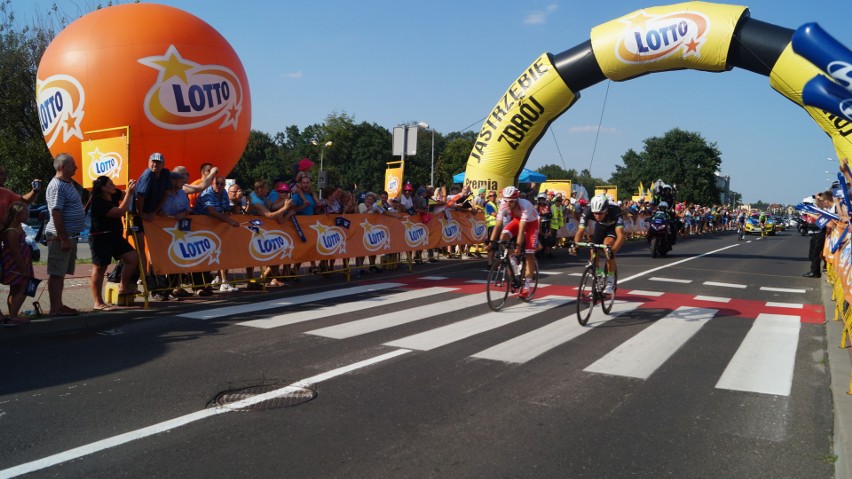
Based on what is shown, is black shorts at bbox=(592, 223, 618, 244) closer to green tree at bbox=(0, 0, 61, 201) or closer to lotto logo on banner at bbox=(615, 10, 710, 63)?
lotto logo on banner at bbox=(615, 10, 710, 63)

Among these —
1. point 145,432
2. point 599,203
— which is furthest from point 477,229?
point 145,432

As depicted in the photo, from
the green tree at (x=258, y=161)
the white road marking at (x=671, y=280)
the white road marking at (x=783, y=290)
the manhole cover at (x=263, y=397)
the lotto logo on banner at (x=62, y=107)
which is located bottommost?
the manhole cover at (x=263, y=397)

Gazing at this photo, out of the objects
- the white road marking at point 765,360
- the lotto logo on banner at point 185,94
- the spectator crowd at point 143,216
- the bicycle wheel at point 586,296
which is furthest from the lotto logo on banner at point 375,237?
the white road marking at point 765,360

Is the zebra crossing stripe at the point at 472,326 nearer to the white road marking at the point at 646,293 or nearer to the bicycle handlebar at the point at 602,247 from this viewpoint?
the bicycle handlebar at the point at 602,247

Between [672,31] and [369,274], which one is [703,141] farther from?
[369,274]

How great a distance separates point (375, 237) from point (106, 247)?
6.01 metres

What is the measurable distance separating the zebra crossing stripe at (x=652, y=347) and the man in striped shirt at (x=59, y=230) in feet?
21.2

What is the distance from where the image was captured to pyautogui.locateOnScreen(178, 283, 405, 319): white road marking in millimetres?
8555

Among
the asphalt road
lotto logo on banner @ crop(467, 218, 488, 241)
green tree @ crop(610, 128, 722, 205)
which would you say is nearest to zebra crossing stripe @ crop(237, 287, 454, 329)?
the asphalt road

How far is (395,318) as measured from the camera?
334 inches

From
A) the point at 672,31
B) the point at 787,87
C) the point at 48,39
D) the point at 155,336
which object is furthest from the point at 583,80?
the point at 48,39

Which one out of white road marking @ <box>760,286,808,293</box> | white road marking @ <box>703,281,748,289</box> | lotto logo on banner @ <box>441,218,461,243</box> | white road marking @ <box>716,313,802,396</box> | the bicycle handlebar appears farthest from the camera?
lotto logo on banner @ <box>441,218,461,243</box>

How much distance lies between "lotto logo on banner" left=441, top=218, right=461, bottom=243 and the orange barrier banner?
0.34 ft

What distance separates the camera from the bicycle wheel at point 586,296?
843 cm
